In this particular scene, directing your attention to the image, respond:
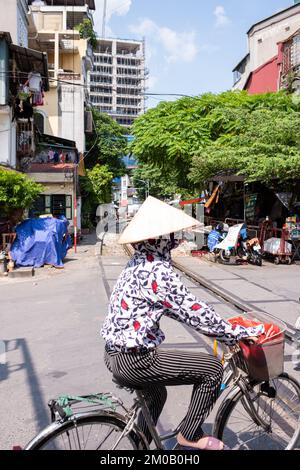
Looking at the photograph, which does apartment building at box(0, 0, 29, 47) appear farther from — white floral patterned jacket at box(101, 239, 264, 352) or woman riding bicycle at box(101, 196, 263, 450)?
white floral patterned jacket at box(101, 239, 264, 352)

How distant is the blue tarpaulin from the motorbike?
5.19 m

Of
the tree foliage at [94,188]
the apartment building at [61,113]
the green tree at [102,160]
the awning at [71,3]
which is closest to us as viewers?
the apartment building at [61,113]

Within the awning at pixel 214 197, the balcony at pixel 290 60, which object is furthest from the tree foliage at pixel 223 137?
the balcony at pixel 290 60

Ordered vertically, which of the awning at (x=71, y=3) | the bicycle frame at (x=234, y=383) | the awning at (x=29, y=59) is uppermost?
the awning at (x=71, y=3)

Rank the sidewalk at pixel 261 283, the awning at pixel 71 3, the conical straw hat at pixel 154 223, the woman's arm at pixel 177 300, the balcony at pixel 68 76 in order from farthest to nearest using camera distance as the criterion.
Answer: the awning at pixel 71 3, the balcony at pixel 68 76, the sidewalk at pixel 261 283, the conical straw hat at pixel 154 223, the woman's arm at pixel 177 300

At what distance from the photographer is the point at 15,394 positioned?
4.61 metres

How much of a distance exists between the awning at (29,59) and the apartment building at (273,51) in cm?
1212

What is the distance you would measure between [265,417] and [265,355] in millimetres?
674

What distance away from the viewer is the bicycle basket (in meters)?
→ 2.83

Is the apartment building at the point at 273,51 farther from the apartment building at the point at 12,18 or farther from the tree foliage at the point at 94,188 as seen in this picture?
the apartment building at the point at 12,18

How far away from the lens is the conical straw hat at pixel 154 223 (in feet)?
9.19

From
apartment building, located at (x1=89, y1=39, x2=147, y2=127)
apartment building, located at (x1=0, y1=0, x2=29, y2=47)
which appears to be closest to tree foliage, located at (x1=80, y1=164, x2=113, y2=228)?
apartment building, located at (x1=0, y1=0, x2=29, y2=47)

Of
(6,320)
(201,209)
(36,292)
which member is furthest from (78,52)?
(6,320)
